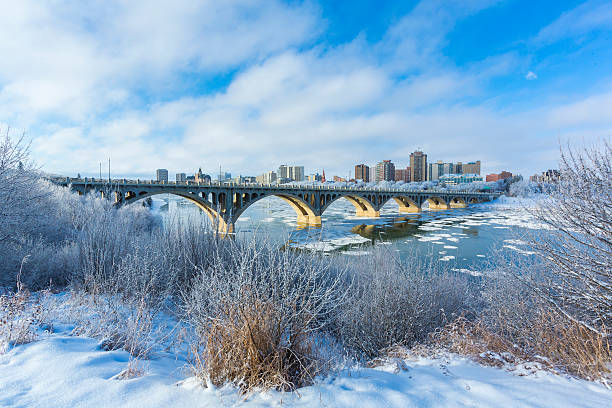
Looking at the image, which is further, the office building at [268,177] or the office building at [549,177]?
the office building at [268,177]

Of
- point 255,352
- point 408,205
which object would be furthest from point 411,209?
point 255,352

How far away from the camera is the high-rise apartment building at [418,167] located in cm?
15512

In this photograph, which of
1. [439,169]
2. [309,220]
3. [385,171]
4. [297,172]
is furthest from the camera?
[439,169]

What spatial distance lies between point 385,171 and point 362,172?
13.3 meters

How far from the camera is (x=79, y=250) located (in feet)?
27.7

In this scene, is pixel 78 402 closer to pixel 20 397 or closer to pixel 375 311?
pixel 20 397

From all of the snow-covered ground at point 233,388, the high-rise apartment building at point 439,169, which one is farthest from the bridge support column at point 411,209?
the high-rise apartment building at point 439,169

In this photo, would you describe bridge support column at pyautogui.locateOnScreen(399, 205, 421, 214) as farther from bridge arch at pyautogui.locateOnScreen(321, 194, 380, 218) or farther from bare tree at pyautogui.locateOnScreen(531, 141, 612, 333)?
bare tree at pyautogui.locateOnScreen(531, 141, 612, 333)

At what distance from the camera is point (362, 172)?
16012 cm

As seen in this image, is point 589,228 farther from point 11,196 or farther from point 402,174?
point 402,174

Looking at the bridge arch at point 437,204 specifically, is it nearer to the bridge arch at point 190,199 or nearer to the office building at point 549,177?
the bridge arch at point 190,199

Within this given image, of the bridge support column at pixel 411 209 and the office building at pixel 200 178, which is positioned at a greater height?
the office building at pixel 200 178

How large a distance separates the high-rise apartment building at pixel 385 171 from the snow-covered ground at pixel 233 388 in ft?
511

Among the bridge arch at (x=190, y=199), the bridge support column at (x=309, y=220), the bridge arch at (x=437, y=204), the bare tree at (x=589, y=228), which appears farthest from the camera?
the bridge arch at (x=437, y=204)
